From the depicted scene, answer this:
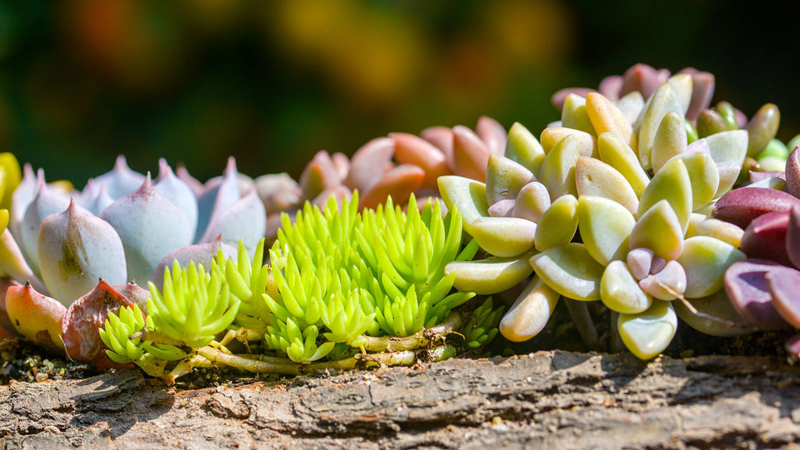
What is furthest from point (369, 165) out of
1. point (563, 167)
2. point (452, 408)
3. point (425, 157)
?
point (452, 408)

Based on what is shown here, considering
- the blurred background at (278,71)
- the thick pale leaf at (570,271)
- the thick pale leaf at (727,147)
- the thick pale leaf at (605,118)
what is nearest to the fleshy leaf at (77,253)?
the thick pale leaf at (570,271)

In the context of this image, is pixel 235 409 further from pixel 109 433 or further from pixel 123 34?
pixel 123 34

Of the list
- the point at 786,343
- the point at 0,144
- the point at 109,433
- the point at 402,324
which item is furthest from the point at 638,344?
the point at 0,144

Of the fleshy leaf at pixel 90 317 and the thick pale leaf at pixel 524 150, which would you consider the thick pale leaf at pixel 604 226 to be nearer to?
the thick pale leaf at pixel 524 150

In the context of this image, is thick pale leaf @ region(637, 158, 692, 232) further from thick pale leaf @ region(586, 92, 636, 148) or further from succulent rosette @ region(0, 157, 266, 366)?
succulent rosette @ region(0, 157, 266, 366)

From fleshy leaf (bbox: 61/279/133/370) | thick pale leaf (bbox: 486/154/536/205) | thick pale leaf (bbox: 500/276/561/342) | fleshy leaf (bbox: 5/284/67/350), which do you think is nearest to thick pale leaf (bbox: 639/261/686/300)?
thick pale leaf (bbox: 500/276/561/342)
